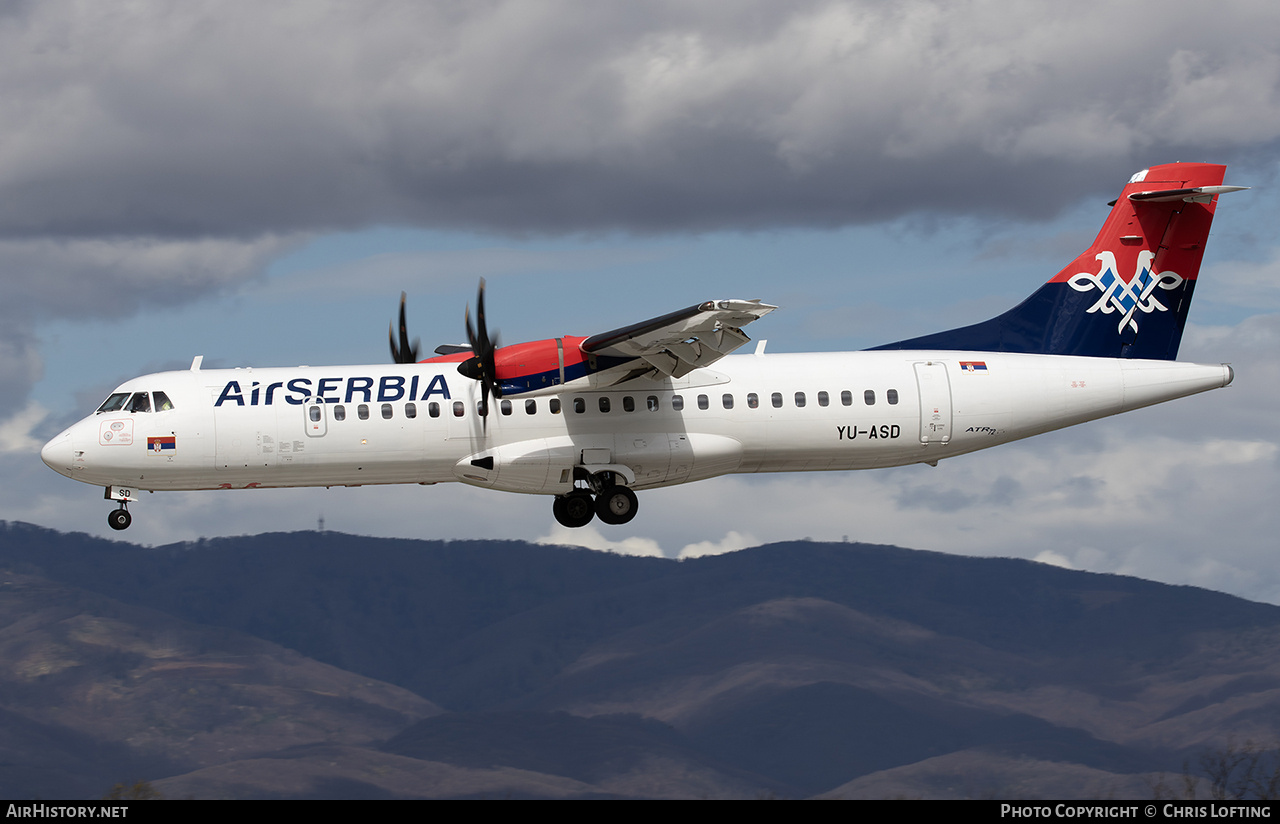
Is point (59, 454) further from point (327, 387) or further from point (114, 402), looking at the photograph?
point (327, 387)

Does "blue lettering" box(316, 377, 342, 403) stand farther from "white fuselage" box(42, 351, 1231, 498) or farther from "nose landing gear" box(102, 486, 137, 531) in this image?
"nose landing gear" box(102, 486, 137, 531)

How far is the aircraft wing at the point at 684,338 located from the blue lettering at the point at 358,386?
Answer: 5274 mm

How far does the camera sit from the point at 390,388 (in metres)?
29.7

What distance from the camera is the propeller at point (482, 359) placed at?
28.2 metres

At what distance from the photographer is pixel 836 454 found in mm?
31266

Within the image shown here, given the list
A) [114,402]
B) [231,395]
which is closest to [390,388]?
[231,395]

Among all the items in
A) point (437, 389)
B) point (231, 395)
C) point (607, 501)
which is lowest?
point (607, 501)

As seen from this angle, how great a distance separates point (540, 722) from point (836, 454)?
174m

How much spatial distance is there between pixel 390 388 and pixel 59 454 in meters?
7.47

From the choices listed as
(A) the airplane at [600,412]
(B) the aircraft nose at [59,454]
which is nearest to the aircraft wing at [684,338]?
(A) the airplane at [600,412]
